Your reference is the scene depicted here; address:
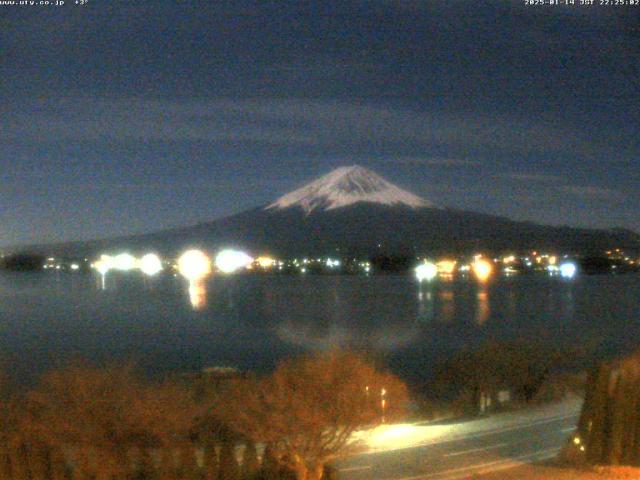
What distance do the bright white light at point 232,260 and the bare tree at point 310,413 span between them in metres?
72.3

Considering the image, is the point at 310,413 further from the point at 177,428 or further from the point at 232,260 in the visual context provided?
the point at 232,260

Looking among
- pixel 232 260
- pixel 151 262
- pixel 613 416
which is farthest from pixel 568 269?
pixel 613 416

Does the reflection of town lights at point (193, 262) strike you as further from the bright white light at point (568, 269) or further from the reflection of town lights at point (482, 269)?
the bright white light at point (568, 269)

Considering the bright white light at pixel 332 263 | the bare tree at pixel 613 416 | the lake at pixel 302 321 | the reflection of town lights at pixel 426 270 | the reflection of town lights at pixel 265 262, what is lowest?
the lake at pixel 302 321

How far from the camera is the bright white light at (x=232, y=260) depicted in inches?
3211

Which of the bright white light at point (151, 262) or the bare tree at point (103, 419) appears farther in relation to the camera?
the bright white light at point (151, 262)

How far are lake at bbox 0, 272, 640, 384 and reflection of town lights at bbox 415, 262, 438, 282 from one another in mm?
5722

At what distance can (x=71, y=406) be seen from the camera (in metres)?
8.36

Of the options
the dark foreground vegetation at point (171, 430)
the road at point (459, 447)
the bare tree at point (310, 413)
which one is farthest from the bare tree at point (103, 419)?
the road at point (459, 447)

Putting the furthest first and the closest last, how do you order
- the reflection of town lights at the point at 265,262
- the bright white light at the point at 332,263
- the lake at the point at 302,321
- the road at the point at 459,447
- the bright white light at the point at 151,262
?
the bright white light at the point at 332,263, the reflection of town lights at the point at 265,262, the bright white light at the point at 151,262, the lake at the point at 302,321, the road at the point at 459,447

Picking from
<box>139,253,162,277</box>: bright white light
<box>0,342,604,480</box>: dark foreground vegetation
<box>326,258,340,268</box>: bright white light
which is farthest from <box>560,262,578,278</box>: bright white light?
<box>0,342,604,480</box>: dark foreground vegetation

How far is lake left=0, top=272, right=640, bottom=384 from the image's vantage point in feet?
98.9

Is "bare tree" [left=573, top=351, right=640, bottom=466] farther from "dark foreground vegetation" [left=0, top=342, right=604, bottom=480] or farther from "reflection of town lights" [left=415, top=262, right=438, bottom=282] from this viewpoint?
"reflection of town lights" [left=415, top=262, right=438, bottom=282]

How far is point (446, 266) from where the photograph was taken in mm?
77375
